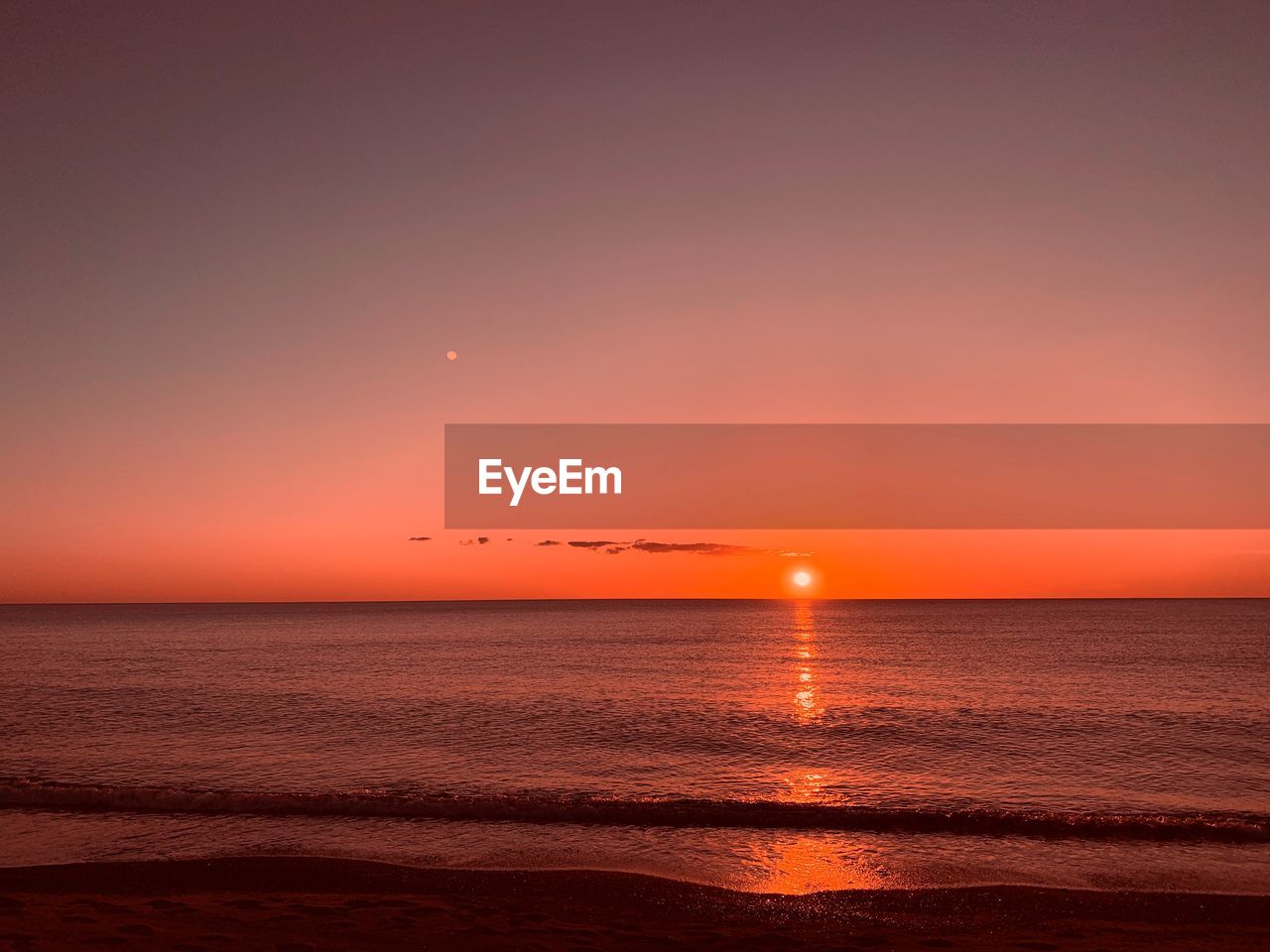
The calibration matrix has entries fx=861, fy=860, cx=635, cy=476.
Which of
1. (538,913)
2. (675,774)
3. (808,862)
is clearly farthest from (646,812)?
(538,913)

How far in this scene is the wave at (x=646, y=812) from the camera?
18938 mm

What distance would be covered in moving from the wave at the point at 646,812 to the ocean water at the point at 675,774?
0.09 metres

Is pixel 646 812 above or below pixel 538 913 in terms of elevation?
below

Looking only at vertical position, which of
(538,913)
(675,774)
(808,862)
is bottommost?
(675,774)

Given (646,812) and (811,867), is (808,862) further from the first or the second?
(646,812)

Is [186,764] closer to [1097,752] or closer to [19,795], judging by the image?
[19,795]

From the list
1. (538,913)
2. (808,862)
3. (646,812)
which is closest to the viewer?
(538,913)

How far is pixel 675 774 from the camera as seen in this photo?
24.9 meters

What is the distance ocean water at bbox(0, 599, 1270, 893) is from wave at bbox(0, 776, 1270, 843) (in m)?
0.09

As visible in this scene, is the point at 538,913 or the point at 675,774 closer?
the point at 538,913

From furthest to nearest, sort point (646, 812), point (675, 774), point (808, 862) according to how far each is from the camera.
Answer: point (675, 774) < point (646, 812) < point (808, 862)

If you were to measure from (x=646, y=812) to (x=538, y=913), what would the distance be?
7.27m

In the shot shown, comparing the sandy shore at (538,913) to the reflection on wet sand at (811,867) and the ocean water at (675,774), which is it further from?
the ocean water at (675,774)

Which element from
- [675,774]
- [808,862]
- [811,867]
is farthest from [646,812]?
[811,867]
